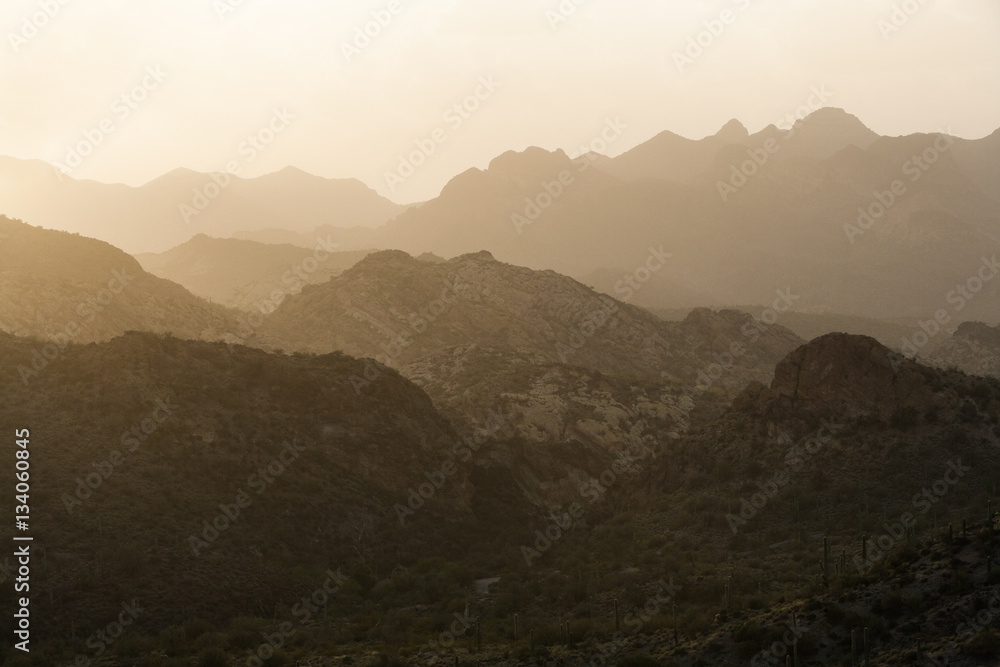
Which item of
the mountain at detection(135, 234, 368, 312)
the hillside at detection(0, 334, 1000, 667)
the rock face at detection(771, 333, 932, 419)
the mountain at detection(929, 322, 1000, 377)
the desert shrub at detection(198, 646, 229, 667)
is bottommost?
the desert shrub at detection(198, 646, 229, 667)

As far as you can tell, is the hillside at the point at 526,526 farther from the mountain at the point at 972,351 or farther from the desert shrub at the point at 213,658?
the mountain at the point at 972,351

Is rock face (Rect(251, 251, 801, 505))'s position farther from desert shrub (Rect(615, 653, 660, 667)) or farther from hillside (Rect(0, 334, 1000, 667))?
desert shrub (Rect(615, 653, 660, 667))

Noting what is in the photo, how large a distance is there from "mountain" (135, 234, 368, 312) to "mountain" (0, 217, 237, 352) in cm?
3347

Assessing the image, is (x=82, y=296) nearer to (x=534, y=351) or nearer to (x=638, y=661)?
(x=534, y=351)

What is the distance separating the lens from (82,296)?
2648 inches

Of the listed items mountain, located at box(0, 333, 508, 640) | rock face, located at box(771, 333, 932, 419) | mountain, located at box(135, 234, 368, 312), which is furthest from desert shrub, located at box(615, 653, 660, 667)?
mountain, located at box(135, 234, 368, 312)

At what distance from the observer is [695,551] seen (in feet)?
112

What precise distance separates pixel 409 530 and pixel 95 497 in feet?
43.8

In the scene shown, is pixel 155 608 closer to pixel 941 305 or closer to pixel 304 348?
pixel 304 348

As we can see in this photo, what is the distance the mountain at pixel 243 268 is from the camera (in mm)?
119312

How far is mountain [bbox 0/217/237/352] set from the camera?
62438 millimetres

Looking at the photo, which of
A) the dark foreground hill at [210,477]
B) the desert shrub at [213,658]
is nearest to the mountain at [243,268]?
the dark foreground hill at [210,477]

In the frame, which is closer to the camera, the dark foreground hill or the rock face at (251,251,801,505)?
the dark foreground hill

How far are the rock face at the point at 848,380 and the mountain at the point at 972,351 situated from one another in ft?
178
